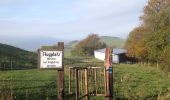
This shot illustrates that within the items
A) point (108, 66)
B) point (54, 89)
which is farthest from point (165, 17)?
point (108, 66)

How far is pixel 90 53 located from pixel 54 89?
10853cm

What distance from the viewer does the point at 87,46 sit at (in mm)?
132125

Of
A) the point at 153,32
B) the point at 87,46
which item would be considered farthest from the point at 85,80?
the point at 87,46

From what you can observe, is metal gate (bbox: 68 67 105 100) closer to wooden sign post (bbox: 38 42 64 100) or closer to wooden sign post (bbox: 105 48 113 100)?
wooden sign post (bbox: 105 48 113 100)

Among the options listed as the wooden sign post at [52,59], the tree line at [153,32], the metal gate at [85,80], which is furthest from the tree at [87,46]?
the wooden sign post at [52,59]

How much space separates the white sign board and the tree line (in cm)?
3921

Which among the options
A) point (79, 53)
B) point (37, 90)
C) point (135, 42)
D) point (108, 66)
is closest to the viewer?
point (108, 66)

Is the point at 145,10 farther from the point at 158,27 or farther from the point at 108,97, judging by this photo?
the point at 108,97

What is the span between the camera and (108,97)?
39.5ft

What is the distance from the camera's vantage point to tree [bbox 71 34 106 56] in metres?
124

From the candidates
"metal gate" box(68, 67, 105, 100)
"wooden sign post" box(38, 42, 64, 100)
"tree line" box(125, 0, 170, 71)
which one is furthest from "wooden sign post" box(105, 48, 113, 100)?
"tree line" box(125, 0, 170, 71)

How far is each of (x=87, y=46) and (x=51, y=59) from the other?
121 m

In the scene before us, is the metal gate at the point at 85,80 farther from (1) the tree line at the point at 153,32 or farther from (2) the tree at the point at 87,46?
(2) the tree at the point at 87,46

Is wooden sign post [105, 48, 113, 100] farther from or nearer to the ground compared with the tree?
nearer to the ground
